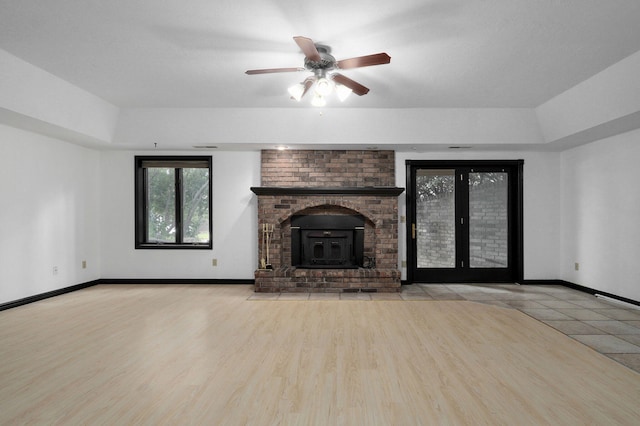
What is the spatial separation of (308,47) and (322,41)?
521mm

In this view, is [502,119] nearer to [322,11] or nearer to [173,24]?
[322,11]

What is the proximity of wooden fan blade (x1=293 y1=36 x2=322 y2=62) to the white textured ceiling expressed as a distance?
0.24m

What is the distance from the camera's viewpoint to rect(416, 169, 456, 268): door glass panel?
611cm

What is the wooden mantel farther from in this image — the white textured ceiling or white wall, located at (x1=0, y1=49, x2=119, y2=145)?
white wall, located at (x1=0, y1=49, x2=119, y2=145)

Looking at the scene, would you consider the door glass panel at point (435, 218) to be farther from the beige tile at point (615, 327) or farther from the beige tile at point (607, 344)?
the beige tile at point (607, 344)

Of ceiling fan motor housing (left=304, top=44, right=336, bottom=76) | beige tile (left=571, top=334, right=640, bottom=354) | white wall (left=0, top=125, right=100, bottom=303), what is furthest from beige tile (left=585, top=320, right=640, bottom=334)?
white wall (left=0, top=125, right=100, bottom=303)

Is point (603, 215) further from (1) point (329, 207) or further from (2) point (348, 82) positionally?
(2) point (348, 82)

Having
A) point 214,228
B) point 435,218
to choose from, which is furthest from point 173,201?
point 435,218

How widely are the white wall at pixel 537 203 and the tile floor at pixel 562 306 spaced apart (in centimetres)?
38

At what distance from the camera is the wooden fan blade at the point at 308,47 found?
2588 mm

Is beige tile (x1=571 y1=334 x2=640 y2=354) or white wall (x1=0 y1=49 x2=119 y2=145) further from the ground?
white wall (x1=0 y1=49 x2=119 y2=145)

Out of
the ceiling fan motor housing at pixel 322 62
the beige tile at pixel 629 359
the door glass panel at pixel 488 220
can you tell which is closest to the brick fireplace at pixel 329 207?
the door glass panel at pixel 488 220

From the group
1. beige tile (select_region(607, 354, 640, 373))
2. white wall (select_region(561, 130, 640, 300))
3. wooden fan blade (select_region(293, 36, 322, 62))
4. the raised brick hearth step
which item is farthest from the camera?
the raised brick hearth step

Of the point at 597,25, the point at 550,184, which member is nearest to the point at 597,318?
the point at 550,184
